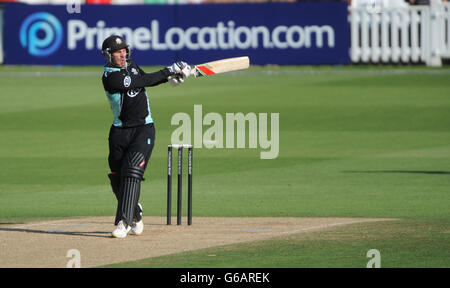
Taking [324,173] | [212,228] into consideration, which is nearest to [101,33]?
[324,173]

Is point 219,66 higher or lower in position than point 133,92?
higher

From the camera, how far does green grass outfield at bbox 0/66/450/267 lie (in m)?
10.1

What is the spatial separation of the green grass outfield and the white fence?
581 millimetres

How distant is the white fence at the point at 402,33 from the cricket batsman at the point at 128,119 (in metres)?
19.1

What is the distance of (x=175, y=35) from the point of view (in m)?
29.6

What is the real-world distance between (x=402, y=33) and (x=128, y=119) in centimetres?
1974

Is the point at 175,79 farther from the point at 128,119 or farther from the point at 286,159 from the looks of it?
the point at 286,159

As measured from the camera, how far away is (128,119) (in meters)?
10.4

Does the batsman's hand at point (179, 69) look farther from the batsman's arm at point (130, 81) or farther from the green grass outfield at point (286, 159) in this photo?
the green grass outfield at point (286, 159)

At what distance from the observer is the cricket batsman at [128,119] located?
10328 millimetres

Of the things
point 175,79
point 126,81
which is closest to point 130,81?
point 126,81

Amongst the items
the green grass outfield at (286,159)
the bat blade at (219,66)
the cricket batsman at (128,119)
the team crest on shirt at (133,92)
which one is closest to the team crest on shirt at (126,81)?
the cricket batsman at (128,119)

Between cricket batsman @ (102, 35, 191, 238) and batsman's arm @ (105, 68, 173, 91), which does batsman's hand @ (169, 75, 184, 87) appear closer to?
cricket batsman @ (102, 35, 191, 238)
